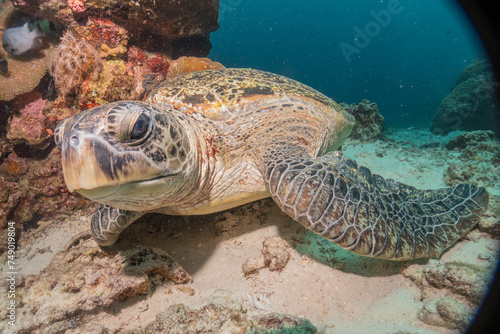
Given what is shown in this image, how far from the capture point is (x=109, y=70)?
11.2ft

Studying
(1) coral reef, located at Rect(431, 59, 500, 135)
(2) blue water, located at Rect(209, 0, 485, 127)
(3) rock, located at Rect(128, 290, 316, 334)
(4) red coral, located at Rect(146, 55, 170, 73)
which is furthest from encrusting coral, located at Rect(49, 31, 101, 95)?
(2) blue water, located at Rect(209, 0, 485, 127)

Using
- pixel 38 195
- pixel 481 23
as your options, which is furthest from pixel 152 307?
pixel 481 23

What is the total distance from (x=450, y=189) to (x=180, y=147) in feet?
8.51

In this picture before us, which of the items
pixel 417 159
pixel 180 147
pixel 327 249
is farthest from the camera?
pixel 417 159

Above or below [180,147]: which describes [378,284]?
below

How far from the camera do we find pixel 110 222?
2123 mm

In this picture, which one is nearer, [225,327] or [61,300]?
[225,327]

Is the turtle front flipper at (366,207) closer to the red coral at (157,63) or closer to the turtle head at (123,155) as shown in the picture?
the turtle head at (123,155)

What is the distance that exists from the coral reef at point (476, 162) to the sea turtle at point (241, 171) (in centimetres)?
158

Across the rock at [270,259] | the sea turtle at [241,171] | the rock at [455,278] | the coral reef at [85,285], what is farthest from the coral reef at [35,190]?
the rock at [455,278]

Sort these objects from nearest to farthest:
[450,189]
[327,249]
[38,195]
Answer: [327,249]
[450,189]
[38,195]

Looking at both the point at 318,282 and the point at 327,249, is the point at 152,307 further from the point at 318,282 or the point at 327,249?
the point at 327,249

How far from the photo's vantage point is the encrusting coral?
319 centimetres

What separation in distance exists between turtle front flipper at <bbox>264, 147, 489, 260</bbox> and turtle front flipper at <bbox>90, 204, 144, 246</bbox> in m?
1.37
